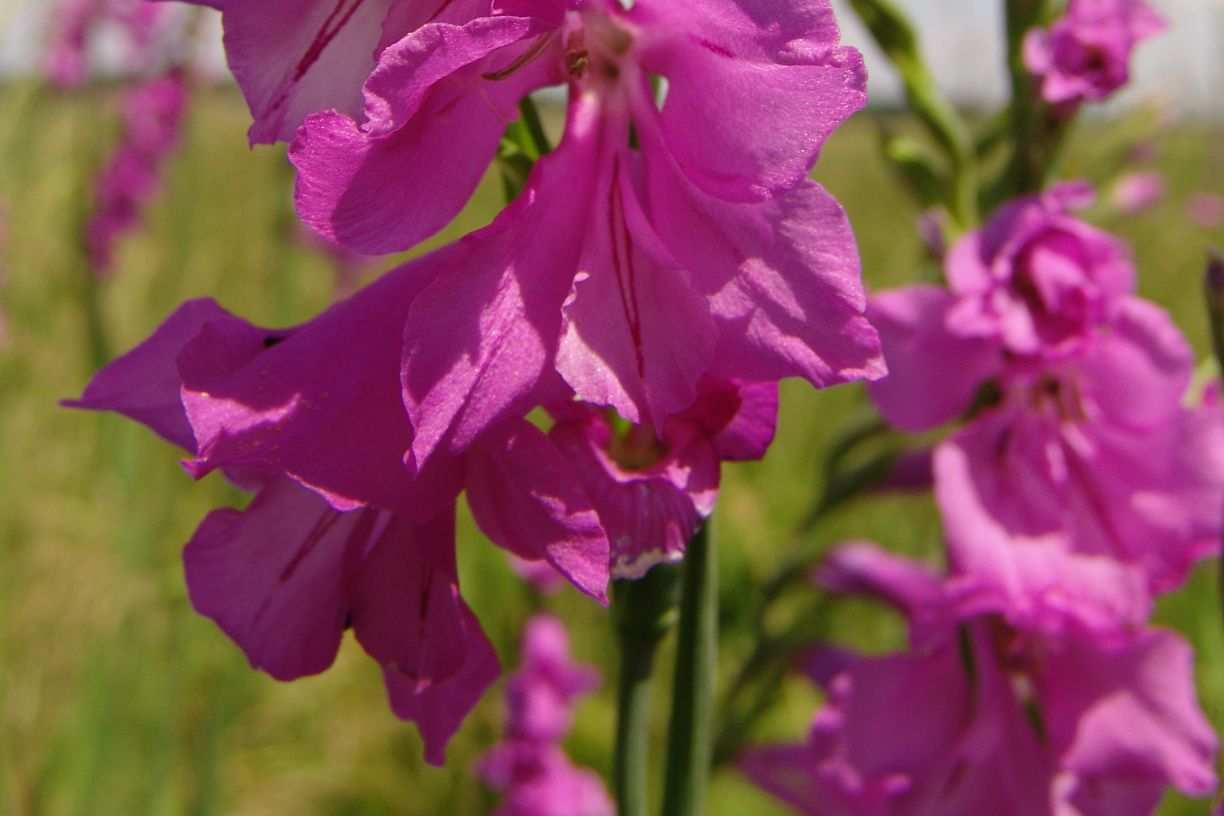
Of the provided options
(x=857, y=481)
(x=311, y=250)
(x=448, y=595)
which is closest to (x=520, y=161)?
(x=448, y=595)

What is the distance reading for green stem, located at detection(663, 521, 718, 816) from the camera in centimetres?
73

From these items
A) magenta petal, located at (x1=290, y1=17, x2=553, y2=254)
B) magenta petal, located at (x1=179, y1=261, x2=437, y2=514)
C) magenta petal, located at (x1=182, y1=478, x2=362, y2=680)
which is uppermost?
magenta petal, located at (x1=290, y1=17, x2=553, y2=254)

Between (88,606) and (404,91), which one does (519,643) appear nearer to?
(88,606)

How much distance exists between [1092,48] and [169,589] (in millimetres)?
1958

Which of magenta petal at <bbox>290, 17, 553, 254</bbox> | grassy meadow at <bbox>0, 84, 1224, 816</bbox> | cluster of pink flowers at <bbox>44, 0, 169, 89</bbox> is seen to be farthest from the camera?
cluster of pink flowers at <bbox>44, 0, 169, 89</bbox>

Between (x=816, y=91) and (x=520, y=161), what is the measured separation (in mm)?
183

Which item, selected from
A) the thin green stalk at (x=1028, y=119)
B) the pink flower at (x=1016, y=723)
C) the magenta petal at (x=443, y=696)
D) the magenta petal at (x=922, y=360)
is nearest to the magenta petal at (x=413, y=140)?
the magenta petal at (x=443, y=696)

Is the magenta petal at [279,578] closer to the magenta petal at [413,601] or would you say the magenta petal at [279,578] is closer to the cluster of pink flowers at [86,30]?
the magenta petal at [413,601]

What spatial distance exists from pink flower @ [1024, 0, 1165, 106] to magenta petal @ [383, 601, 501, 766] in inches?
27.1

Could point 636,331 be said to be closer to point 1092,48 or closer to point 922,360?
point 922,360

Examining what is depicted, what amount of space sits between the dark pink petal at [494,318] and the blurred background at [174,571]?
2.57ft

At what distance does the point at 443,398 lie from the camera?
1.80ft

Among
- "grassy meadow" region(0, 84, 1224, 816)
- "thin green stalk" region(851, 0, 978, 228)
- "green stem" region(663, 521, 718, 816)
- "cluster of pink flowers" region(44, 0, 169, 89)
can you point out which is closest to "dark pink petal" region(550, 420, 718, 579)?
"green stem" region(663, 521, 718, 816)

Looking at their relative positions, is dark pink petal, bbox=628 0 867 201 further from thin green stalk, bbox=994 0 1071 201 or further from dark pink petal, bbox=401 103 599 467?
thin green stalk, bbox=994 0 1071 201
